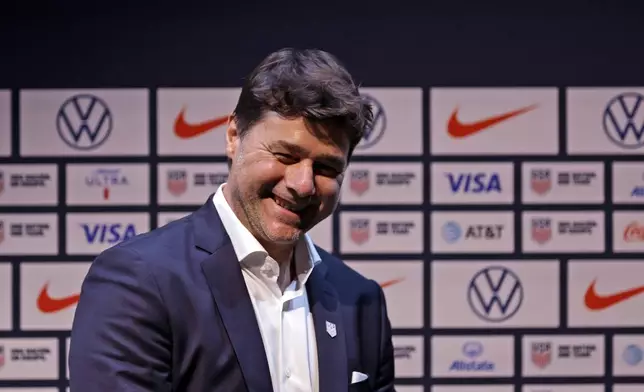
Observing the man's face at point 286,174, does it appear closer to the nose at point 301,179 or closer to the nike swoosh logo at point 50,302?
the nose at point 301,179

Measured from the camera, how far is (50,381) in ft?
10.1

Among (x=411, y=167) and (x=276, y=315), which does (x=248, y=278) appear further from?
(x=411, y=167)

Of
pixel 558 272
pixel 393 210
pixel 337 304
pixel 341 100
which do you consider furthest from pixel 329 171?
pixel 558 272

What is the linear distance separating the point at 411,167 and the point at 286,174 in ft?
6.21

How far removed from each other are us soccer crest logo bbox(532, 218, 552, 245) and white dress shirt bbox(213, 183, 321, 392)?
1.91 meters

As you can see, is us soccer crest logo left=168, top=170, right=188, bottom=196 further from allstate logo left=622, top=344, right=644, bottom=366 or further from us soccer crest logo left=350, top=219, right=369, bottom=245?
allstate logo left=622, top=344, right=644, bottom=366

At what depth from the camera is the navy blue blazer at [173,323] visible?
1.10 metres

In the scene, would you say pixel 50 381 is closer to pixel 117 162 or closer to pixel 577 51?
pixel 117 162

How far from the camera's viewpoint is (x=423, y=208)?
3.04 metres

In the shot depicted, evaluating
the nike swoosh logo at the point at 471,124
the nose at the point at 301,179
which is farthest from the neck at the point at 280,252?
the nike swoosh logo at the point at 471,124

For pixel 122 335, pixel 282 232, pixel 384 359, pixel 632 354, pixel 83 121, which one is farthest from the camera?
pixel 632 354

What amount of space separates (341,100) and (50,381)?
92.1 inches

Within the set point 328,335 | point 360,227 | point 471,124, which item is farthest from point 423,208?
point 328,335

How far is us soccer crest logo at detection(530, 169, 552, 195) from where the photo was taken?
A: 3.04m
